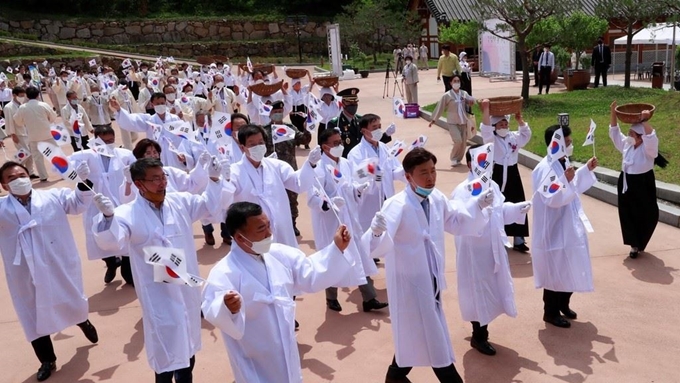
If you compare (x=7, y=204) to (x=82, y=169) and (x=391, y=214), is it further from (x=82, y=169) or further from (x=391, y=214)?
(x=391, y=214)

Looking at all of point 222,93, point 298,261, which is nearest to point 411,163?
point 298,261

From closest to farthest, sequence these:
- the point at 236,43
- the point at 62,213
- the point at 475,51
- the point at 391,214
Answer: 1. the point at 391,214
2. the point at 62,213
3. the point at 475,51
4. the point at 236,43

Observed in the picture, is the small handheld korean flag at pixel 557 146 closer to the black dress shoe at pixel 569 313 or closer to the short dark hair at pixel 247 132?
the black dress shoe at pixel 569 313

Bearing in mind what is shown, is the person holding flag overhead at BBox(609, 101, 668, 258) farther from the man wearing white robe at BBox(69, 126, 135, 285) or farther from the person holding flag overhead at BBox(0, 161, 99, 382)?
the person holding flag overhead at BBox(0, 161, 99, 382)

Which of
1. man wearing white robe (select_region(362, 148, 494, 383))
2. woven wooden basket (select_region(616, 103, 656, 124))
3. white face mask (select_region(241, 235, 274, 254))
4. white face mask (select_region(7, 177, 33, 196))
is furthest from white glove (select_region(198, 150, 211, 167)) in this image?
woven wooden basket (select_region(616, 103, 656, 124))

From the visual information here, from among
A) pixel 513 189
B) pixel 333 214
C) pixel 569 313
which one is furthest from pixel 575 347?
pixel 513 189

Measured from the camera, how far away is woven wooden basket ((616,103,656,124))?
7160 millimetres

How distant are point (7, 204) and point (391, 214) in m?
3.27

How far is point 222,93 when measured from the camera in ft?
51.0

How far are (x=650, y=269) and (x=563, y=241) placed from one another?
A: 1993 mm

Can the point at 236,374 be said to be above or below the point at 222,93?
below

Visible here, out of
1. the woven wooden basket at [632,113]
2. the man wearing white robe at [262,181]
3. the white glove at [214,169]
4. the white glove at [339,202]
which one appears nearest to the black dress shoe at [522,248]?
the woven wooden basket at [632,113]

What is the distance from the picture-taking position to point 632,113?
726 cm

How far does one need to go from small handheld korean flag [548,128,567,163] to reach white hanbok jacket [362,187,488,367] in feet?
6.10
